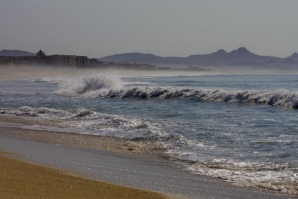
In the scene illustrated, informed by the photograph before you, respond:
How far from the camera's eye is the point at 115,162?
934 cm

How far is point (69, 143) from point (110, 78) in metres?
28.5

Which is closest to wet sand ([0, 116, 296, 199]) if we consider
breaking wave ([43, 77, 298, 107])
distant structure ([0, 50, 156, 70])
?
breaking wave ([43, 77, 298, 107])

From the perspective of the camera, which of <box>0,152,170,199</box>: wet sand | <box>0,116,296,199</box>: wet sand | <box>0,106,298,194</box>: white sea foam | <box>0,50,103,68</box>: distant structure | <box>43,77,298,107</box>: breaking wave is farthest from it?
<box>0,50,103,68</box>: distant structure

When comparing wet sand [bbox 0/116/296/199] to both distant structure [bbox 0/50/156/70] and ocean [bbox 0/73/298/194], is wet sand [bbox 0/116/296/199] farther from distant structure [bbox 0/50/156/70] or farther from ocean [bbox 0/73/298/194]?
distant structure [bbox 0/50/156/70]

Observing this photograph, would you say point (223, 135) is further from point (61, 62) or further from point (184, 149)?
point (61, 62)

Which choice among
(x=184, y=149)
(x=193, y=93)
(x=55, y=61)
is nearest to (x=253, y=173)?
(x=184, y=149)

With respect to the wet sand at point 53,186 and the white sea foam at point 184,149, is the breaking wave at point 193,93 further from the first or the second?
the wet sand at point 53,186

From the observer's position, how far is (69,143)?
11797 millimetres

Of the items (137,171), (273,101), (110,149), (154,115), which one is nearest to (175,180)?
(137,171)

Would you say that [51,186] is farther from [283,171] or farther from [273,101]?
[273,101]

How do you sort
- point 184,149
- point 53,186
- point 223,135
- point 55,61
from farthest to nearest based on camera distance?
point 55,61 < point 223,135 < point 184,149 < point 53,186

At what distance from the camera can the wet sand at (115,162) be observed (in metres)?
7.36

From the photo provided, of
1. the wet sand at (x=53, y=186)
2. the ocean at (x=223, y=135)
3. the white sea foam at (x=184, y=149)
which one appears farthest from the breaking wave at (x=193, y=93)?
the wet sand at (x=53, y=186)

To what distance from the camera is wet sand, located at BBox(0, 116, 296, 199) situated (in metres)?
7.36
